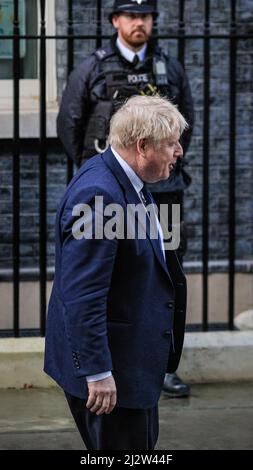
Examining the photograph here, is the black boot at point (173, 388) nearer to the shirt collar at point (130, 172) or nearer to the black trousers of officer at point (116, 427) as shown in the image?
the black trousers of officer at point (116, 427)

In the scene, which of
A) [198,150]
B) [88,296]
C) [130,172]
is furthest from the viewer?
[198,150]

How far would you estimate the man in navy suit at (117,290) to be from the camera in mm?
4137

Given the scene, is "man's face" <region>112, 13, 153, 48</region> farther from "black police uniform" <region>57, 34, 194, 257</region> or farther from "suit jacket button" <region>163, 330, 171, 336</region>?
"suit jacket button" <region>163, 330, 171, 336</region>

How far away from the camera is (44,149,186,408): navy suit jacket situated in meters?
4.13

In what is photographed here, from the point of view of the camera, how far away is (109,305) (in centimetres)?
424

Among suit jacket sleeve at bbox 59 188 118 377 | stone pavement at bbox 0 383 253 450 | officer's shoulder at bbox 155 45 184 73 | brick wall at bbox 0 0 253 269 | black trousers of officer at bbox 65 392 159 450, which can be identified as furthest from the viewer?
brick wall at bbox 0 0 253 269

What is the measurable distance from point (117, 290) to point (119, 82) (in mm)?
2527

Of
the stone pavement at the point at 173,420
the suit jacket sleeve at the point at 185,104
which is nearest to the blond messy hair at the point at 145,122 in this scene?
the stone pavement at the point at 173,420

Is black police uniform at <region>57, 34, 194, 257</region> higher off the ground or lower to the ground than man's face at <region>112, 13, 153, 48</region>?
lower

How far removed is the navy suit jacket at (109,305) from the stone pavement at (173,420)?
164cm

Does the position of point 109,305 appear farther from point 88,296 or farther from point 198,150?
point 198,150

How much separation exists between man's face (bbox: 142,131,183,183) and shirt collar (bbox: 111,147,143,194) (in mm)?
26

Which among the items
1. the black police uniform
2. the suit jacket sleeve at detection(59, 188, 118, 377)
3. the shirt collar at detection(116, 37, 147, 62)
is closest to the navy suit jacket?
the suit jacket sleeve at detection(59, 188, 118, 377)

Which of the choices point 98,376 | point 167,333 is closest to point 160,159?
point 167,333
